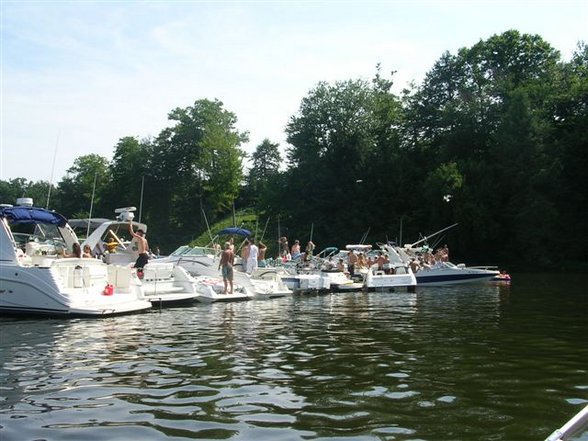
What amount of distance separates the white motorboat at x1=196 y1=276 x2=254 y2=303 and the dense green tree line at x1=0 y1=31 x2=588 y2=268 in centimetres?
3503

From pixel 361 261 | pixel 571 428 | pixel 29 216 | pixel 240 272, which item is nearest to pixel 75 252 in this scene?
pixel 29 216

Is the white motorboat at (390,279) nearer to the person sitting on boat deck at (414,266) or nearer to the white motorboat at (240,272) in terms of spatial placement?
the white motorboat at (240,272)

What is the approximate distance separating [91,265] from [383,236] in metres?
48.1

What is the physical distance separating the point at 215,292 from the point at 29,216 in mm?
6946

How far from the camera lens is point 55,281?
16.3 m

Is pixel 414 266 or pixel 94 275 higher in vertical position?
pixel 414 266

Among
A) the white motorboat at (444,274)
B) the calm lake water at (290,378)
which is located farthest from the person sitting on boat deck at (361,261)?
the calm lake water at (290,378)

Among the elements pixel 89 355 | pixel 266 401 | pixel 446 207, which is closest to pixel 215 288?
pixel 89 355

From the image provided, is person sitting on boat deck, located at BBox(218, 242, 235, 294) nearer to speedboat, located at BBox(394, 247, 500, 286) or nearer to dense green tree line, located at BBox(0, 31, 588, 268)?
speedboat, located at BBox(394, 247, 500, 286)

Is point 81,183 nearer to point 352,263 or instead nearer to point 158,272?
point 352,263

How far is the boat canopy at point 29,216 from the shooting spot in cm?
1814

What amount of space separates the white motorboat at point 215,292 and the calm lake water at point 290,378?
178 inches

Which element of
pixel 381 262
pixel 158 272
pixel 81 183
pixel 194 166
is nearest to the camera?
pixel 158 272

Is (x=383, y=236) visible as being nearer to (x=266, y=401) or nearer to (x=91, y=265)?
(x=91, y=265)
